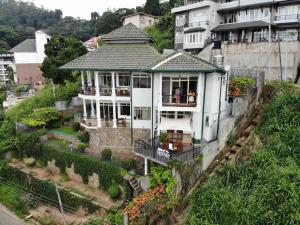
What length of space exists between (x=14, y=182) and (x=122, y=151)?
458 inches

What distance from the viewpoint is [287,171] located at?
12156mm

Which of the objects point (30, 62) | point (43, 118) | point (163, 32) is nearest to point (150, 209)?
point (43, 118)

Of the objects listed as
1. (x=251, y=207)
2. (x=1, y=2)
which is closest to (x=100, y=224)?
(x=251, y=207)

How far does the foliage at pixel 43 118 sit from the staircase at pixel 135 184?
43.1 ft

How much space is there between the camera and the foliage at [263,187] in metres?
10.9

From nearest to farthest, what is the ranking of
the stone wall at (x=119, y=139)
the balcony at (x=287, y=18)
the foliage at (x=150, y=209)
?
the foliage at (x=150, y=209) < the stone wall at (x=119, y=139) < the balcony at (x=287, y=18)

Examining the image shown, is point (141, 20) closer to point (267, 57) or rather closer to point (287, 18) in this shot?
point (287, 18)

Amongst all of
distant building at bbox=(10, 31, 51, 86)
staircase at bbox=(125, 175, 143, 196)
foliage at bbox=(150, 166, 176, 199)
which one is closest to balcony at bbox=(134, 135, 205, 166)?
foliage at bbox=(150, 166, 176, 199)

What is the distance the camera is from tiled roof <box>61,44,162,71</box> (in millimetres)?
19516

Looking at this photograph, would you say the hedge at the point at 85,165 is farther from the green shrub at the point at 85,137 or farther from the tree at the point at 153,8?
the tree at the point at 153,8

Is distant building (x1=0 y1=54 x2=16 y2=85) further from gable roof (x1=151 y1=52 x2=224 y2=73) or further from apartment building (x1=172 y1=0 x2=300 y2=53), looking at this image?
gable roof (x1=151 y1=52 x2=224 y2=73)

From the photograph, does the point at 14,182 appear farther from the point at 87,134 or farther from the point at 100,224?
the point at 100,224

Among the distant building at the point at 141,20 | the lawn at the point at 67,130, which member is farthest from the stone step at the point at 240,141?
the distant building at the point at 141,20

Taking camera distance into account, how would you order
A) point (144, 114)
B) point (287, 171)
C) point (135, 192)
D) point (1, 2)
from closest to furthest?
1. point (287, 171)
2. point (135, 192)
3. point (144, 114)
4. point (1, 2)
